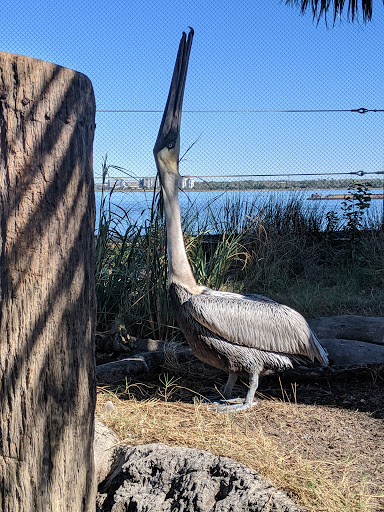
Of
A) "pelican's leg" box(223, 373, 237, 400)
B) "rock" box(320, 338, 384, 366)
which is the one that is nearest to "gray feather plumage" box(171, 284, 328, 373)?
"pelican's leg" box(223, 373, 237, 400)

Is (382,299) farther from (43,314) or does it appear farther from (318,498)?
(43,314)

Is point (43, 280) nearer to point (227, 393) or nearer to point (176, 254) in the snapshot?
point (176, 254)

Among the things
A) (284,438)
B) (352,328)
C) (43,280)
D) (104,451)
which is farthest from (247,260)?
(43,280)

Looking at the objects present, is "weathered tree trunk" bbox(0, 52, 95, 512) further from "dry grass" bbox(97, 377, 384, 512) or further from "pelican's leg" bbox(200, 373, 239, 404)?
"pelican's leg" bbox(200, 373, 239, 404)

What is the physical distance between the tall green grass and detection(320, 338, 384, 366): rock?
1.26m

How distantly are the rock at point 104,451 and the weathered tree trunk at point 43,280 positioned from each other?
69cm

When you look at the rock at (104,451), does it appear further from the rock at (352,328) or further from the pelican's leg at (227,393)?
the rock at (352,328)

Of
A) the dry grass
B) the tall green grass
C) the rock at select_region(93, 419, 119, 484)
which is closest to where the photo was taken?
the dry grass

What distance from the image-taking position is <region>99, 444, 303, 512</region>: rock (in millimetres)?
1896

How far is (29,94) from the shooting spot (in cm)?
154

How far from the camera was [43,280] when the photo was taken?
1.61 meters

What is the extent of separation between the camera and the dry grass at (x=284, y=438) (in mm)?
2154

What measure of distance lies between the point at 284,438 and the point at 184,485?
3.50 ft

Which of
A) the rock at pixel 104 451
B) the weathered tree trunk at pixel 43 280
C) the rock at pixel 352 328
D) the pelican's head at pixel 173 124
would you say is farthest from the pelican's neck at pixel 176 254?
the weathered tree trunk at pixel 43 280
